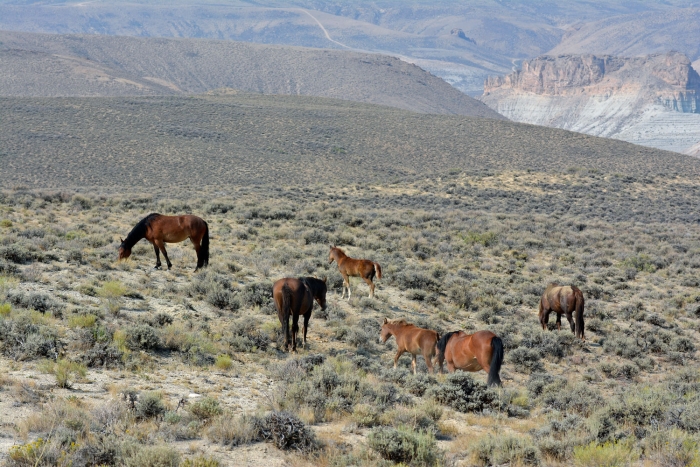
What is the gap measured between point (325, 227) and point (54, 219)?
9610 mm

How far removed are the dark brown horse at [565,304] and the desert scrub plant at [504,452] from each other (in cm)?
818

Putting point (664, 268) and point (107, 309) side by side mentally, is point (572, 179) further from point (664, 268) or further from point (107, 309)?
point (107, 309)

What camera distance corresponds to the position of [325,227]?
2419 cm

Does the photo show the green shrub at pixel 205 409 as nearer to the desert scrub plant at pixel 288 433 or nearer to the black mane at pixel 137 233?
the desert scrub plant at pixel 288 433

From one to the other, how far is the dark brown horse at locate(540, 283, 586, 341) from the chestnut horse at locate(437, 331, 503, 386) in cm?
544

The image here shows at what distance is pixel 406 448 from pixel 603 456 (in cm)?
184

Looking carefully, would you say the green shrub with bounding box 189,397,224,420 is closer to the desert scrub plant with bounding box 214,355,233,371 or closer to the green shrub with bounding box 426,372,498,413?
the desert scrub plant with bounding box 214,355,233,371

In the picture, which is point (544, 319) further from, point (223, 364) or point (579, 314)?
point (223, 364)

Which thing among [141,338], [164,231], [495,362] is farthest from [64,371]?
[164,231]

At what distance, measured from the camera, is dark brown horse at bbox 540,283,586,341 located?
13852 millimetres

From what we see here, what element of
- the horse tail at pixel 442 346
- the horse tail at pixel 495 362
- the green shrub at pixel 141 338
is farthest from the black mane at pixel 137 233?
the horse tail at pixel 495 362

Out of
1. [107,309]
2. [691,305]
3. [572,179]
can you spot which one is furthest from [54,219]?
[572,179]

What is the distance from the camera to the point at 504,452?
611 centimetres

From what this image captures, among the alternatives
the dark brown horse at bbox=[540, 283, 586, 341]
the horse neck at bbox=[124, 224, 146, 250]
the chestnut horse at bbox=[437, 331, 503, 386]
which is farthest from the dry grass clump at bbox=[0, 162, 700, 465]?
the horse neck at bbox=[124, 224, 146, 250]
